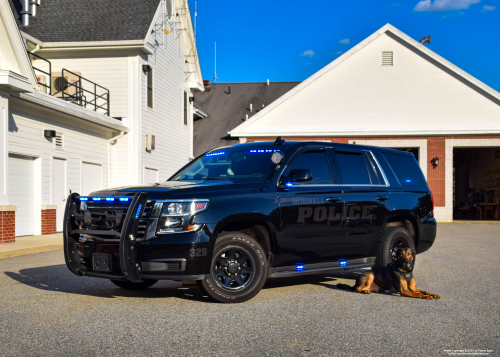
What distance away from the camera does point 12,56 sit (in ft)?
47.0

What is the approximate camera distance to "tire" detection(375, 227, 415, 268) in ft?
25.5

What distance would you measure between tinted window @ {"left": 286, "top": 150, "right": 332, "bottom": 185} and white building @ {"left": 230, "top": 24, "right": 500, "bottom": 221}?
19.6m

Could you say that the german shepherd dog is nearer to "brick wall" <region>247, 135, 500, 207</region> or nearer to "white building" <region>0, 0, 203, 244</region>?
"white building" <region>0, 0, 203, 244</region>

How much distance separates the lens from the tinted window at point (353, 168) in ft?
24.9

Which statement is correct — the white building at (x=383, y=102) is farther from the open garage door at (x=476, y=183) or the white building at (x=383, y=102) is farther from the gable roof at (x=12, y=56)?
the gable roof at (x=12, y=56)

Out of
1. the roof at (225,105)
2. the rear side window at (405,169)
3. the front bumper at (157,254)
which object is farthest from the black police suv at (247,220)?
the roof at (225,105)

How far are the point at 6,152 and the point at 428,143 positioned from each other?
63.4ft

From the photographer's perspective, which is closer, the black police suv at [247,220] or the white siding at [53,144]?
the black police suv at [247,220]

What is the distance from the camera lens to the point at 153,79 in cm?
2444

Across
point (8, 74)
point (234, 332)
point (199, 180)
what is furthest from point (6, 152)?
point (234, 332)

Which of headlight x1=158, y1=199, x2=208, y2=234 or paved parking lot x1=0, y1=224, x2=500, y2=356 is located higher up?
headlight x1=158, y1=199, x2=208, y2=234

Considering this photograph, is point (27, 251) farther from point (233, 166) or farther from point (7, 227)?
point (233, 166)

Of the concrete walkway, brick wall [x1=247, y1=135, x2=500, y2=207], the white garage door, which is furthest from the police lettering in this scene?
brick wall [x1=247, y1=135, x2=500, y2=207]

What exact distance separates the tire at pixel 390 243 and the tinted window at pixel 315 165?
1326 mm
